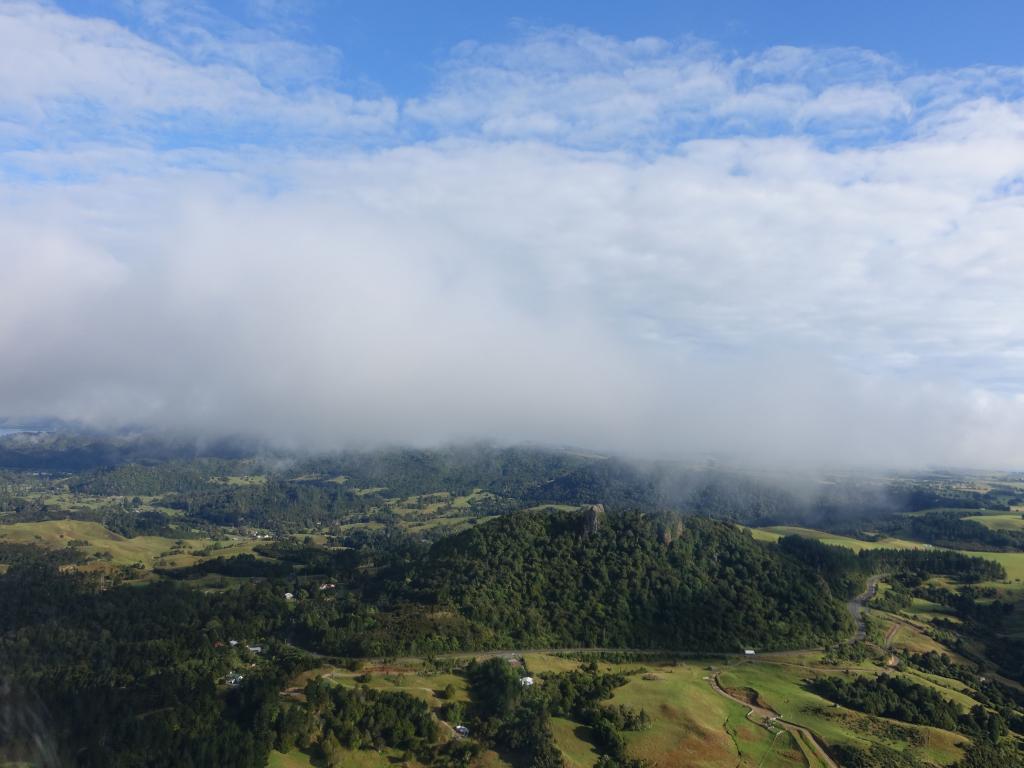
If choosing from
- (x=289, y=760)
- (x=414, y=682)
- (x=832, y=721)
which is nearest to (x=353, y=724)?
(x=289, y=760)

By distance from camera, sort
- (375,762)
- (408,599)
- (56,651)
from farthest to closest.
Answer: (408,599)
(56,651)
(375,762)

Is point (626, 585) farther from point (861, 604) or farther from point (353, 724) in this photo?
point (353, 724)

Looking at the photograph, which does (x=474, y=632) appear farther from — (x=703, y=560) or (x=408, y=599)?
(x=703, y=560)

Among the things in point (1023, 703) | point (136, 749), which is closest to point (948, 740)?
point (1023, 703)

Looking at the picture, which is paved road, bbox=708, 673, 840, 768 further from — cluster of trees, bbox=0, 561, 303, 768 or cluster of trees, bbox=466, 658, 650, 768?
A: cluster of trees, bbox=0, 561, 303, 768

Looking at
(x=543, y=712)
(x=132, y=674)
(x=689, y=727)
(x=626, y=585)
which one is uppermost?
(x=626, y=585)

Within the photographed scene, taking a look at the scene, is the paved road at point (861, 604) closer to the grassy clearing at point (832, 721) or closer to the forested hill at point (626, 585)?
the forested hill at point (626, 585)

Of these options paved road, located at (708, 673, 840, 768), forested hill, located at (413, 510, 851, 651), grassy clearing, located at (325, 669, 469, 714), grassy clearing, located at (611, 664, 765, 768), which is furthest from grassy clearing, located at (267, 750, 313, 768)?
paved road, located at (708, 673, 840, 768)

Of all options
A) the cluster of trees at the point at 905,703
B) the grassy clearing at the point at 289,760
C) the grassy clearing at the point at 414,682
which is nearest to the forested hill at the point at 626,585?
the cluster of trees at the point at 905,703
